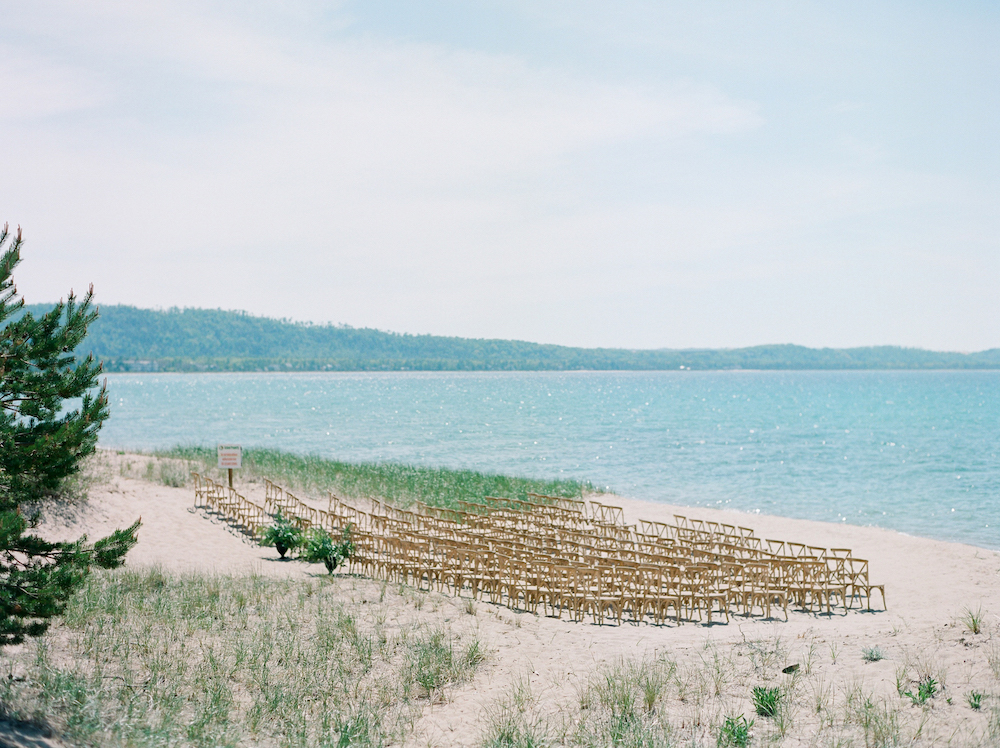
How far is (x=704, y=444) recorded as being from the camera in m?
59.2

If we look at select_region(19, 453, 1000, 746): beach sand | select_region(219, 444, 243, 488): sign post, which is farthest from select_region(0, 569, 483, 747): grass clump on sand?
select_region(219, 444, 243, 488): sign post

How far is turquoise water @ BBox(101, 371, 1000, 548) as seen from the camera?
34.2 meters

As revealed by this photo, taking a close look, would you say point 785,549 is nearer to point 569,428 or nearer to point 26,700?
point 26,700

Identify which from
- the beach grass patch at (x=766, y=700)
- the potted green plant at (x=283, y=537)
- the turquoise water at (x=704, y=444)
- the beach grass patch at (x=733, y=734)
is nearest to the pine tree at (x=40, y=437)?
the beach grass patch at (x=733, y=734)

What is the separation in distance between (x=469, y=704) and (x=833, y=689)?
3.91 m

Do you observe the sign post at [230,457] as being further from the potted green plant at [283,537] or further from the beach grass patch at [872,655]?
the beach grass patch at [872,655]

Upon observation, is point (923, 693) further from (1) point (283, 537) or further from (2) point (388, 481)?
(2) point (388, 481)

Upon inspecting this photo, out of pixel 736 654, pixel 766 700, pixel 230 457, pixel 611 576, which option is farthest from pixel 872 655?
pixel 230 457

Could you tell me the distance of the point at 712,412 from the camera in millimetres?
→ 100062

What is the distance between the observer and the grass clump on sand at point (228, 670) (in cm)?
685

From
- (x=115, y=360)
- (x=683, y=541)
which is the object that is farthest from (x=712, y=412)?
(x=115, y=360)

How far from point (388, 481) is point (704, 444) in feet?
124

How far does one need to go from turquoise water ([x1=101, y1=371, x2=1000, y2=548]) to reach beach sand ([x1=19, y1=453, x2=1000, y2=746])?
16310 mm

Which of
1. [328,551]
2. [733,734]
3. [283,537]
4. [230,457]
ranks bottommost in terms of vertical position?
[283,537]
